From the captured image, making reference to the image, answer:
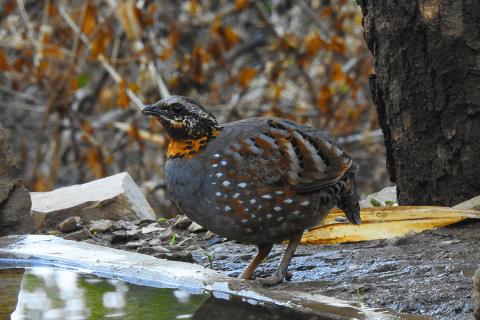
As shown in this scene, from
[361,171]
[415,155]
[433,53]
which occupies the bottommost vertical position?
[361,171]

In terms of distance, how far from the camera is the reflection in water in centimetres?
290

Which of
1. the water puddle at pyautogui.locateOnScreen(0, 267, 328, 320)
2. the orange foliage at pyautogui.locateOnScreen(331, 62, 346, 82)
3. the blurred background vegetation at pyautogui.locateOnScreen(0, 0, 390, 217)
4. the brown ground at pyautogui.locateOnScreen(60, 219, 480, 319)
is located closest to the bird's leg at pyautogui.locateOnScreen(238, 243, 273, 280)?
the brown ground at pyautogui.locateOnScreen(60, 219, 480, 319)

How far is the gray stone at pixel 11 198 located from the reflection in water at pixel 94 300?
0.82 meters

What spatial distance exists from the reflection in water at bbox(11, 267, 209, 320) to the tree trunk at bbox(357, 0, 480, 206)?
2.18 m

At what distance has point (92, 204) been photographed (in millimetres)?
5219

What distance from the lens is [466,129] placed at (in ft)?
13.7

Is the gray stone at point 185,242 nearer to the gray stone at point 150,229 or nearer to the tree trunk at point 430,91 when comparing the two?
the gray stone at point 150,229

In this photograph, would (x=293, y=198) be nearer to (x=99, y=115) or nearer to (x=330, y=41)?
(x=330, y=41)

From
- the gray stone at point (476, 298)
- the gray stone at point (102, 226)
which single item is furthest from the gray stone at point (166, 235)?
the gray stone at point (476, 298)

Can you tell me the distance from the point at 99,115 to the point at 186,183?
8.20m

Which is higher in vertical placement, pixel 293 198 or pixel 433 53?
pixel 433 53

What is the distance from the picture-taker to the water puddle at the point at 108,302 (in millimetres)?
2826

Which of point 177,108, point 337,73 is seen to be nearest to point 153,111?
point 177,108

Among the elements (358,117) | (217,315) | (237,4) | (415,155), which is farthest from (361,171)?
(217,315)
